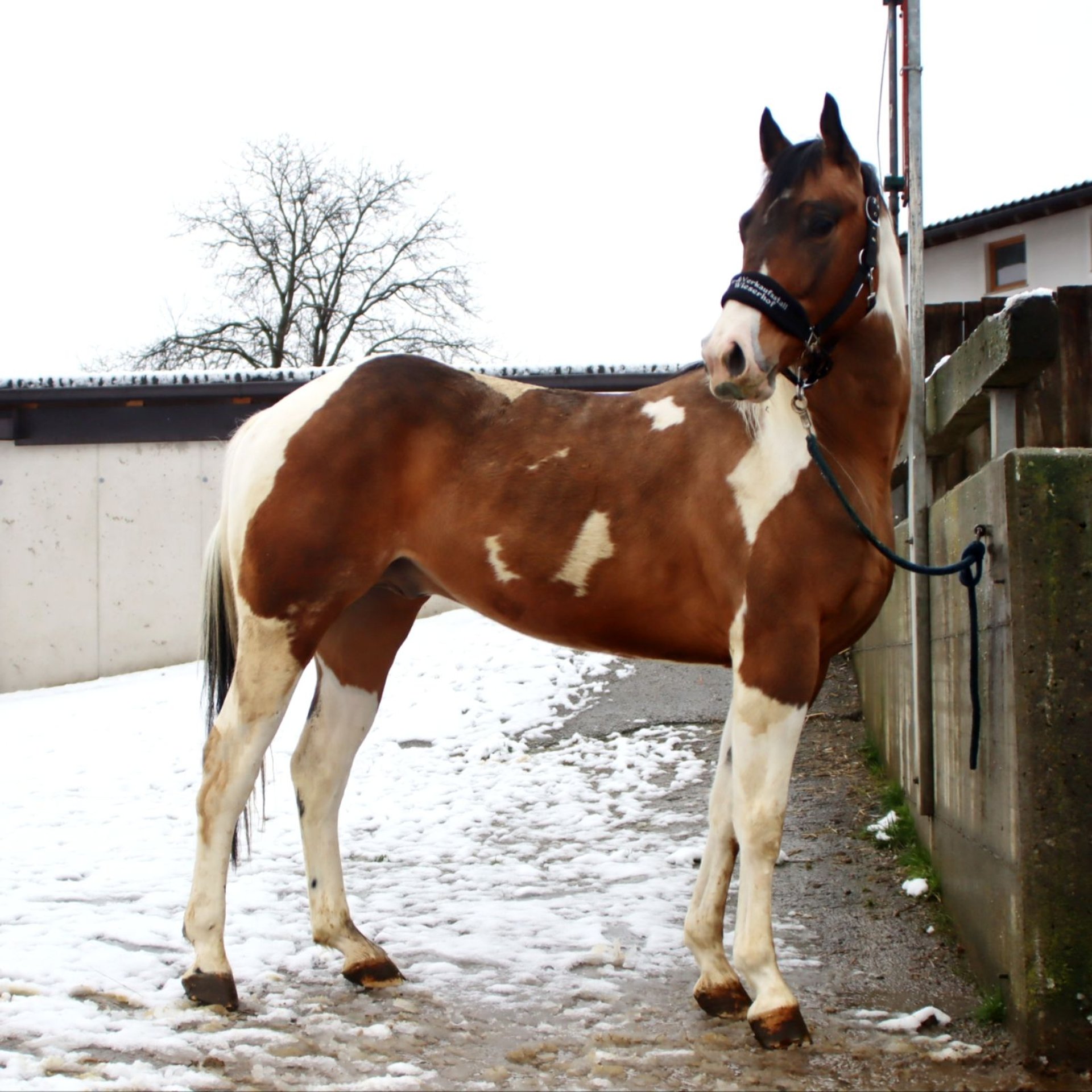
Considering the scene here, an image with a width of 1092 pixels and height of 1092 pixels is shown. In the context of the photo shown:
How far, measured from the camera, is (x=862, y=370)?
2.98 m

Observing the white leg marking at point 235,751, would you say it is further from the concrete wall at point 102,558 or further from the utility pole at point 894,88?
the concrete wall at point 102,558

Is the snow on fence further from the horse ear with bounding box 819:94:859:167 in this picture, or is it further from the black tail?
the black tail

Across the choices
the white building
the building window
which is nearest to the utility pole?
the white building

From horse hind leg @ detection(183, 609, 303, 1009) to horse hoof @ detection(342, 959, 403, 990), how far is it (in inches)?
14.5

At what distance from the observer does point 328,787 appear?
3.51m

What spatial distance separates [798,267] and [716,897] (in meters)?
1.72

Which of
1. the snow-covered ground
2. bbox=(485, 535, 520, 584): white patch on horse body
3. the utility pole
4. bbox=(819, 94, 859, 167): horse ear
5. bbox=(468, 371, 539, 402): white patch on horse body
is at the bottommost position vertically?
the snow-covered ground

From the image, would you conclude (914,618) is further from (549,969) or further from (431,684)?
(431,684)

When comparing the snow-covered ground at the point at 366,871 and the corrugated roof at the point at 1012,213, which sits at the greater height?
the corrugated roof at the point at 1012,213

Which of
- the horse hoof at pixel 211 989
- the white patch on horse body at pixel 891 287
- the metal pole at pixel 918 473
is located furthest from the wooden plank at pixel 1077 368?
the horse hoof at pixel 211 989

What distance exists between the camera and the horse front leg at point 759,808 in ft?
8.99

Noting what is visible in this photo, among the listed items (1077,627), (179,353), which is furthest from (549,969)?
(179,353)

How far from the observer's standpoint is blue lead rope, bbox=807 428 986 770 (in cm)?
274

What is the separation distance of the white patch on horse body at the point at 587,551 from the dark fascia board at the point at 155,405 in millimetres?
9151
